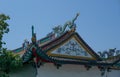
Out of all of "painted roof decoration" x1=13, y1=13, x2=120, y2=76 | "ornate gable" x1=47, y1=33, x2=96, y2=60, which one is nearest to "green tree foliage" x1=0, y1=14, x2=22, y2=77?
"painted roof decoration" x1=13, y1=13, x2=120, y2=76

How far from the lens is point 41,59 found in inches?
399

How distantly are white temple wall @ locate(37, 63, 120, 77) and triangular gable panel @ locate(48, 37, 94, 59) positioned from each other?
485 millimetres

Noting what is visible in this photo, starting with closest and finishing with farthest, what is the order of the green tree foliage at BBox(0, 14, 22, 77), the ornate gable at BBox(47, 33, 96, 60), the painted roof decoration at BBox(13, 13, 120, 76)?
1. the green tree foliage at BBox(0, 14, 22, 77)
2. the painted roof decoration at BBox(13, 13, 120, 76)
3. the ornate gable at BBox(47, 33, 96, 60)

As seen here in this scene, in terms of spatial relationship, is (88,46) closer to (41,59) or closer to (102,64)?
(102,64)

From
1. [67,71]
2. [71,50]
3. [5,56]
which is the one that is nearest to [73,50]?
[71,50]

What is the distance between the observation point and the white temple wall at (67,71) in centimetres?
1072

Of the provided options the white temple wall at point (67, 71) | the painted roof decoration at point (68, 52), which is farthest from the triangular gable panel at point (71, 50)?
the white temple wall at point (67, 71)

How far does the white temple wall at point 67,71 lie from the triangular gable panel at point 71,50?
0.48 m

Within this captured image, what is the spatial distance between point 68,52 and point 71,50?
21cm

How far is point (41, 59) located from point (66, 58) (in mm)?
1718

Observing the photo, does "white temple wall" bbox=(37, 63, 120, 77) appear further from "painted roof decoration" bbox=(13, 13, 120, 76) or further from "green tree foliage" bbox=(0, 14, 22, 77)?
"green tree foliage" bbox=(0, 14, 22, 77)

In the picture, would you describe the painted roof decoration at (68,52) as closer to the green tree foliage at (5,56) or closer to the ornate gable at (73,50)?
the ornate gable at (73,50)

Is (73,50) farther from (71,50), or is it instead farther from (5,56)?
(5,56)

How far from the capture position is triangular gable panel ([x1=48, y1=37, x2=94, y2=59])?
11.4 metres
